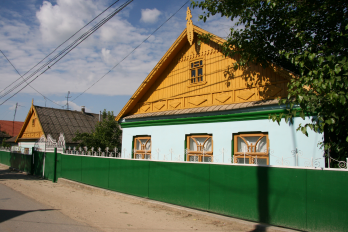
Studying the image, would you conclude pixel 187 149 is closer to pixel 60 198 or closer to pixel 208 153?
pixel 208 153

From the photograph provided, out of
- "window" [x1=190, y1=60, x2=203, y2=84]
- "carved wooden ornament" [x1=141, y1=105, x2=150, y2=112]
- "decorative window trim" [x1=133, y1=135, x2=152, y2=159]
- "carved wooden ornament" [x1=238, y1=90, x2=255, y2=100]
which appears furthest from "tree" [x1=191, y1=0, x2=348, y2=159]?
"decorative window trim" [x1=133, y1=135, x2=152, y2=159]

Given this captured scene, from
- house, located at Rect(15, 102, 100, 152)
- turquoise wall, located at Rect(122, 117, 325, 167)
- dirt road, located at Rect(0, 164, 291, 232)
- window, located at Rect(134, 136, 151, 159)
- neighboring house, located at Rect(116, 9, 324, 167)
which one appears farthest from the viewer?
house, located at Rect(15, 102, 100, 152)

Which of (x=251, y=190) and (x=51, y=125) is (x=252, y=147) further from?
(x=51, y=125)

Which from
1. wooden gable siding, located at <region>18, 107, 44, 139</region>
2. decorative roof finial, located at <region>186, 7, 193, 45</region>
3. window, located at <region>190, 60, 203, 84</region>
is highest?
decorative roof finial, located at <region>186, 7, 193, 45</region>

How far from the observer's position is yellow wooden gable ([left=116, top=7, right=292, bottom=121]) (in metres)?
8.72

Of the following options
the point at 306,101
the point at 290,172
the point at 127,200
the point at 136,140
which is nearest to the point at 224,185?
the point at 290,172

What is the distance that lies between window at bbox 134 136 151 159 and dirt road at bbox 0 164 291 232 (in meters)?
2.07

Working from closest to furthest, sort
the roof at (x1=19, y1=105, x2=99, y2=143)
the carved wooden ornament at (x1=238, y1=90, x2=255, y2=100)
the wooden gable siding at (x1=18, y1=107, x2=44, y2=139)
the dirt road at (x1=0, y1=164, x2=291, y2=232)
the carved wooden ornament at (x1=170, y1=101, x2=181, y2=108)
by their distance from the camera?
1. the dirt road at (x1=0, y1=164, x2=291, y2=232)
2. the carved wooden ornament at (x1=238, y1=90, x2=255, y2=100)
3. the carved wooden ornament at (x1=170, y1=101, x2=181, y2=108)
4. the roof at (x1=19, y1=105, x2=99, y2=143)
5. the wooden gable siding at (x1=18, y1=107, x2=44, y2=139)

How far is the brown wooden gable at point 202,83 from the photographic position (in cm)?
868

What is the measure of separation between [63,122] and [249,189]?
26.5 meters

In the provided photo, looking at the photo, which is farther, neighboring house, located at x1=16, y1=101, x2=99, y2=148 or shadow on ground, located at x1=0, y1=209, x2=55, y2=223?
neighboring house, located at x1=16, y1=101, x2=99, y2=148

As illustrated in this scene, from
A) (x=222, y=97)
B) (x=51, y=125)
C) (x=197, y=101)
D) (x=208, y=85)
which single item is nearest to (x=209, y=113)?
(x=222, y=97)

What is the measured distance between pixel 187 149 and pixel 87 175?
5.32 meters

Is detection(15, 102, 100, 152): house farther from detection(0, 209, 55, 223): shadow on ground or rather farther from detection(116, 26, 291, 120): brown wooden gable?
detection(0, 209, 55, 223): shadow on ground
